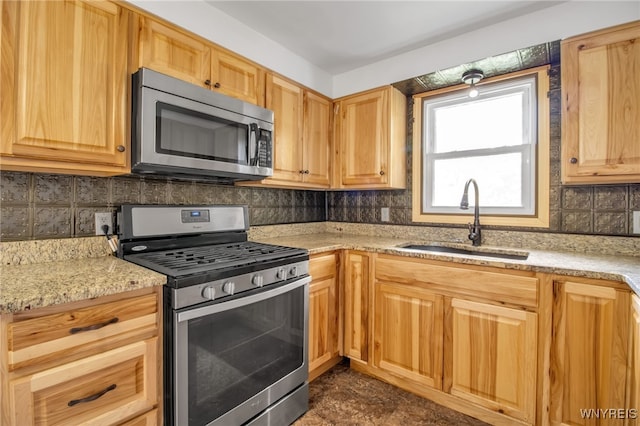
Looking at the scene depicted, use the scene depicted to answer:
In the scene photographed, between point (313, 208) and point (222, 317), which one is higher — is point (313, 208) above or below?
above

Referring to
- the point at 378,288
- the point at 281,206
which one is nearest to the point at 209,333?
the point at 378,288

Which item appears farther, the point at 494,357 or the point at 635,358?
the point at 494,357

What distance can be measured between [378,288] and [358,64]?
5.92 feet

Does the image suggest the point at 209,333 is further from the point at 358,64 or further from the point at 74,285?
the point at 358,64

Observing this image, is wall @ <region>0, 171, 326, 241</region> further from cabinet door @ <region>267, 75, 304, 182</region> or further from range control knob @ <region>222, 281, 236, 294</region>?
range control knob @ <region>222, 281, 236, 294</region>

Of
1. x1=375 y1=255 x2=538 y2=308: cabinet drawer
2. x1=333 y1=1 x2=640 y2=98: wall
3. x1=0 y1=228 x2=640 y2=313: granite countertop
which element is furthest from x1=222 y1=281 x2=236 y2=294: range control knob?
x1=333 y1=1 x2=640 y2=98: wall

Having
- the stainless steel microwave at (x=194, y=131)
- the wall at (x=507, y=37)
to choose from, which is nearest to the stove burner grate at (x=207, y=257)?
the stainless steel microwave at (x=194, y=131)

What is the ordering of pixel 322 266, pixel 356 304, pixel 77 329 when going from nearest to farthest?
pixel 77 329, pixel 322 266, pixel 356 304

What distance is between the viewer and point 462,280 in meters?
1.73

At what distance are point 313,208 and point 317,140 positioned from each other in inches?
27.6

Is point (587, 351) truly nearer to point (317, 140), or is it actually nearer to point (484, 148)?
point (484, 148)

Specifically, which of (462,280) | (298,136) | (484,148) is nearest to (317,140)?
(298,136)

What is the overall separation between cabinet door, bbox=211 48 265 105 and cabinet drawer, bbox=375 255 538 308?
136cm

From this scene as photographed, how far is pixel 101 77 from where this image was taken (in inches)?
53.3
